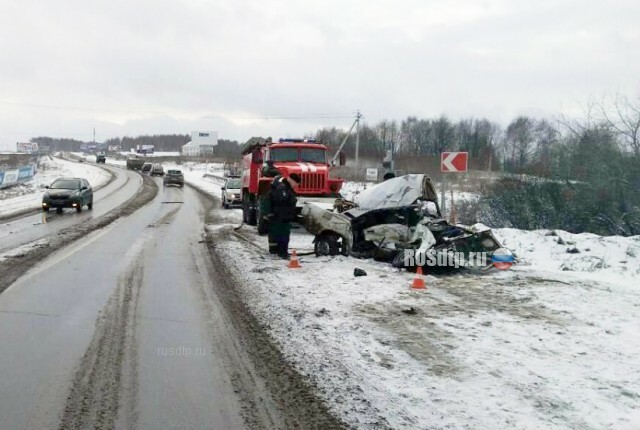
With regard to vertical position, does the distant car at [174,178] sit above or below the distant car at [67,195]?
above

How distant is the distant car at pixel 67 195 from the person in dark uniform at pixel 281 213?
14.7 metres

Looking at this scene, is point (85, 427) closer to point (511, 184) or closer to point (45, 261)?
point (45, 261)

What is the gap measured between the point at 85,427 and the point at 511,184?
15.8 meters

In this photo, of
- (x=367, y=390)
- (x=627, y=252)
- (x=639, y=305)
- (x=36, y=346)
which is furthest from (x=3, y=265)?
(x=627, y=252)

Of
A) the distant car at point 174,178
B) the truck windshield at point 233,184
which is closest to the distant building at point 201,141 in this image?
the distant car at point 174,178

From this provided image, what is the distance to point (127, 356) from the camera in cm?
530

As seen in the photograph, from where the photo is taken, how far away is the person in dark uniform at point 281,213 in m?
11.2

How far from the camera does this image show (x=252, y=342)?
230 inches

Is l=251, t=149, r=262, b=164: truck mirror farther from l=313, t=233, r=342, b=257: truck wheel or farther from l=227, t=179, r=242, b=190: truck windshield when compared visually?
l=227, t=179, r=242, b=190: truck windshield

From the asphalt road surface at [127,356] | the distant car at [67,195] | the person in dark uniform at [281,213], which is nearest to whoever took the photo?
the asphalt road surface at [127,356]

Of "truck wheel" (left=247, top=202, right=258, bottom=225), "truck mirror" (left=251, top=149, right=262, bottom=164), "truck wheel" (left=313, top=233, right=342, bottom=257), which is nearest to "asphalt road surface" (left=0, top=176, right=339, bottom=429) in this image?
"truck wheel" (left=313, top=233, right=342, bottom=257)

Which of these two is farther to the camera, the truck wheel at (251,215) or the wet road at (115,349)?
the truck wheel at (251,215)

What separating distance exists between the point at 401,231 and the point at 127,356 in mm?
6755

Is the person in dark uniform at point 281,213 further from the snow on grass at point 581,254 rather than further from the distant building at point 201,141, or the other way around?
the distant building at point 201,141
